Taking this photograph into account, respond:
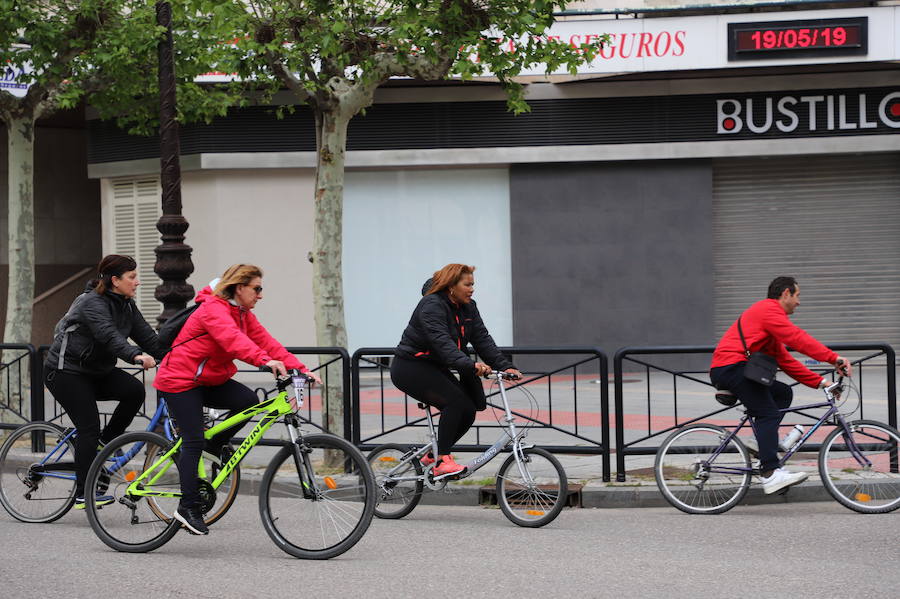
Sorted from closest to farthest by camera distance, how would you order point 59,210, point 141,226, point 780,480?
point 780,480 → point 141,226 → point 59,210

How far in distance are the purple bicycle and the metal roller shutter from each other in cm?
1100

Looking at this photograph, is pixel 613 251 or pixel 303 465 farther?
→ pixel 613 251

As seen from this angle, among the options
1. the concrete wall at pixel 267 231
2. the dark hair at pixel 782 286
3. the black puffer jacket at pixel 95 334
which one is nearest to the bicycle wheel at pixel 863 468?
the dark hair at pixel 782 286

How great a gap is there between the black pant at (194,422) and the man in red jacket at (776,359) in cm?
335

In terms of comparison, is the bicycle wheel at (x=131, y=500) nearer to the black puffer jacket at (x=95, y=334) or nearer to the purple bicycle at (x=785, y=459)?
the black puffer jacket at (x=95, y=334)

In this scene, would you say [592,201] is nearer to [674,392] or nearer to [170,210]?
[170,210]

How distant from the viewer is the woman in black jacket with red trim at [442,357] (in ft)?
25.4

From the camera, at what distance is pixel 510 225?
61.9ft

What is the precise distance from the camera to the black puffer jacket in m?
7.50

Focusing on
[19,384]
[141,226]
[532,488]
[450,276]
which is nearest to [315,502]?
[532,488]

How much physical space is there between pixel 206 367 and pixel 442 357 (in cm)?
156

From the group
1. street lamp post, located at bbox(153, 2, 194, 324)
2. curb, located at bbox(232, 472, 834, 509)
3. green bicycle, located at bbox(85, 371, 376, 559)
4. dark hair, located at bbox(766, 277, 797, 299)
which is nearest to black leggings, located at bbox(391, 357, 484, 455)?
curb, located at bbox(232, 472, 834, 509)

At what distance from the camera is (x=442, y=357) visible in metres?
7.63

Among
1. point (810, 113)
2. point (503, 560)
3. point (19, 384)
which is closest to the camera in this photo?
point (503, 560)
